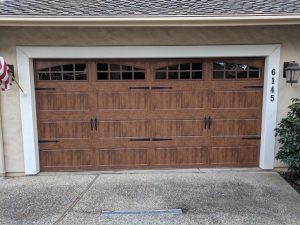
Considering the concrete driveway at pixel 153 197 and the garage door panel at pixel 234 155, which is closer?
the concrete driveway at pixel 153 197

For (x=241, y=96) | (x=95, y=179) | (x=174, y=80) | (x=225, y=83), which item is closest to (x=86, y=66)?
(x=174, y=80)

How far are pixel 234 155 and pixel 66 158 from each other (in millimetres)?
3433

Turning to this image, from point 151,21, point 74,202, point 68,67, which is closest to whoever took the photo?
point 74,202

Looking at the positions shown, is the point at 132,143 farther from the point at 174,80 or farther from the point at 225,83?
the point at 225,83

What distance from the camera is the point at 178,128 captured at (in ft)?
18.0

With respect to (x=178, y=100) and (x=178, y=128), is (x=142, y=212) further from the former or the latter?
(x=178, y=100)

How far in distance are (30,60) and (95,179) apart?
255 centimetres

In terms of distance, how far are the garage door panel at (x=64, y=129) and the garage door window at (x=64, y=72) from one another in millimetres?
871

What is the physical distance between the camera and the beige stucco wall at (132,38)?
4969 mm

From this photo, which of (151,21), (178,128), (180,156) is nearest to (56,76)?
(151,21)

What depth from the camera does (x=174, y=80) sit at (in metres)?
5.33

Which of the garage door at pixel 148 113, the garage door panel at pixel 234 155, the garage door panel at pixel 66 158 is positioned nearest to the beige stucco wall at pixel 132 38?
the garage door at pixel 148 113

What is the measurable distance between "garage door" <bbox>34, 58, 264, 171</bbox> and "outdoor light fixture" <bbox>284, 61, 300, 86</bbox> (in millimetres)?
478

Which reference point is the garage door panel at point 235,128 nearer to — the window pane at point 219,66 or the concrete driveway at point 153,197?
the concrete driveway at point 153,197
